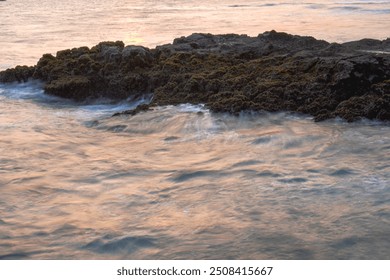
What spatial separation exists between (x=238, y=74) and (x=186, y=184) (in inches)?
145

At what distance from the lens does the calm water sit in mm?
4195

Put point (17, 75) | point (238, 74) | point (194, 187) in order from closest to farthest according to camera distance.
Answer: point (194, 187)
point (238, 74)
point (17, 75)

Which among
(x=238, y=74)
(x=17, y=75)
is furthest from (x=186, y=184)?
(x=17, y=75)

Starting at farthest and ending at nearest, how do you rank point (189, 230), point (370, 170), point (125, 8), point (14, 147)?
point (125, 8) → point (14, 147) → point (370, 170) → point (189, 230)

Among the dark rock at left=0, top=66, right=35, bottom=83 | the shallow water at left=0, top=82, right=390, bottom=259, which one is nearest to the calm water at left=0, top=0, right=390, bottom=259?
the shallow water at left=0, top=82, right=390, bottom=259

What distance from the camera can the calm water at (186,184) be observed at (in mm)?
4195

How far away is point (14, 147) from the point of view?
6.79m

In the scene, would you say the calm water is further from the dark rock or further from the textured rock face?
the dark rock

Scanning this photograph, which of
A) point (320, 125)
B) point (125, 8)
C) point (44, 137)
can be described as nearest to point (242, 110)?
point (320, 125)

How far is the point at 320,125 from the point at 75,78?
4.60 metres

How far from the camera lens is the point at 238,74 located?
28.6 ft

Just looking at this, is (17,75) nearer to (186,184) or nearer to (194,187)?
(186,184)

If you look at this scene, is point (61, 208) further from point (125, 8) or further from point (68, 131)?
point (125, 8)

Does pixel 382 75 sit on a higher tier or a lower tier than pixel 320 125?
higher
